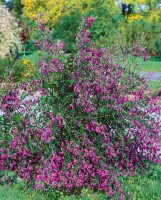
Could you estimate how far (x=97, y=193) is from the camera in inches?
227

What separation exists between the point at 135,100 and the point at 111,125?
18.0 inches

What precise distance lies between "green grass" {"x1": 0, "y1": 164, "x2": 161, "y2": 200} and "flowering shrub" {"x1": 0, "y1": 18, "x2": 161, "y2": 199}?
4.7 inches

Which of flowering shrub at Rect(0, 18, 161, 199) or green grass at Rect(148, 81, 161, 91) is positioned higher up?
flowering shrub at Rect(0, 18, 161, 199)

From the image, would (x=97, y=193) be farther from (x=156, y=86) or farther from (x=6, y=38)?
(x=6, y=38)

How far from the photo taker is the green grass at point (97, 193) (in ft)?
18.5

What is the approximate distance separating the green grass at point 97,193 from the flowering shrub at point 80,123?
12 cm

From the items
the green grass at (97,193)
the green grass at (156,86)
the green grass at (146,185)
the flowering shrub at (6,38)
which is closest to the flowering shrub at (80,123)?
the green grass at (97,193)

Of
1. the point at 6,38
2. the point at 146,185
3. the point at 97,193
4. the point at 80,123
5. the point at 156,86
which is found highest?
the point at 80,123

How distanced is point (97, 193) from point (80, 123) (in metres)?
0.91

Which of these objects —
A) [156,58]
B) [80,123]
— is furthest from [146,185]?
[156,58]

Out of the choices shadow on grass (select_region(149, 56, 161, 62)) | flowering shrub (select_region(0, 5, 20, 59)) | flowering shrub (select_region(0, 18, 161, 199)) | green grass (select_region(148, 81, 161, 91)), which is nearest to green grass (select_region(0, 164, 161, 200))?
flowering shrub (select_region(0, 18, 161, 199))

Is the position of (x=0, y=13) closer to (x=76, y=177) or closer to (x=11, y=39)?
(x=11, y=39)

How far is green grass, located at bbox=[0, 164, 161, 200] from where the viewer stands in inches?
222

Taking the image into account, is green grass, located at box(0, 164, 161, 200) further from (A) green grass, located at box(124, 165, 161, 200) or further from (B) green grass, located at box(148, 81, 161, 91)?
(B) green grass, located at box(148, 81, 161, 91)
